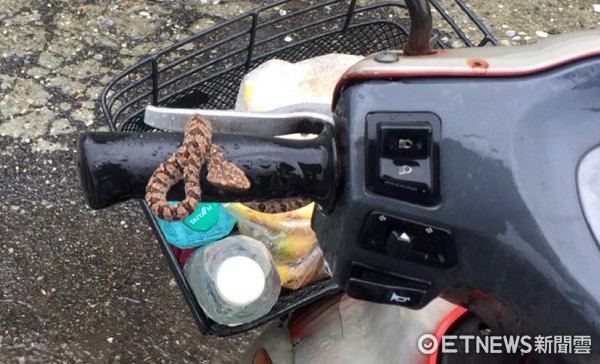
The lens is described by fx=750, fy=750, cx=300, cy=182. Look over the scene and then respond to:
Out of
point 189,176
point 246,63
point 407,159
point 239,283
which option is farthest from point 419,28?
point 246,63

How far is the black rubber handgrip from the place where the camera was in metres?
0.74

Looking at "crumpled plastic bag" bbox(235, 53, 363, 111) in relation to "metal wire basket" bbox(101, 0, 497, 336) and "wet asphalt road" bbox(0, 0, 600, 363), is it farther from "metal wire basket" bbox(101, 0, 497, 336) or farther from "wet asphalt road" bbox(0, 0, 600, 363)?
"wet asphalt road" bbox(0, 0, 600, 363)

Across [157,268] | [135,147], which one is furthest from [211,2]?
[135,147]

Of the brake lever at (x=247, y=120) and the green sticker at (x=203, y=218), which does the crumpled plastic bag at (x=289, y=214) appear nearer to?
the green sticker at (x=203, y=218)

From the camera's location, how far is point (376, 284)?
2.61 ft

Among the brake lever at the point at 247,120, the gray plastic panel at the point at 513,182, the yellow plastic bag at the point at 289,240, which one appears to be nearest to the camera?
the gray plastic panel at the point at 513,182

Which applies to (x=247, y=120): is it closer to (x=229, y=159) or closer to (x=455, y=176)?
(x=229, y=159)

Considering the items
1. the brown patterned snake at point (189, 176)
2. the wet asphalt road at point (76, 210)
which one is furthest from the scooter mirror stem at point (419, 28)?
the wet asphalt road at point (76, 210)

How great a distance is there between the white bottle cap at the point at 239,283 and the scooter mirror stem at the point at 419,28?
46cm

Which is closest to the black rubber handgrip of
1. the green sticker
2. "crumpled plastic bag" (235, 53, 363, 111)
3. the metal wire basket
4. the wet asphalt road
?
the metal wire basket

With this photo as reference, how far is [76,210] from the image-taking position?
7.95 feet

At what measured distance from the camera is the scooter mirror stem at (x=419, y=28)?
0.76 m

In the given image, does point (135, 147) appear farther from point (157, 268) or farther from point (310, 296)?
point (157, 268)

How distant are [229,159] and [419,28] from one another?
243 millimetres
